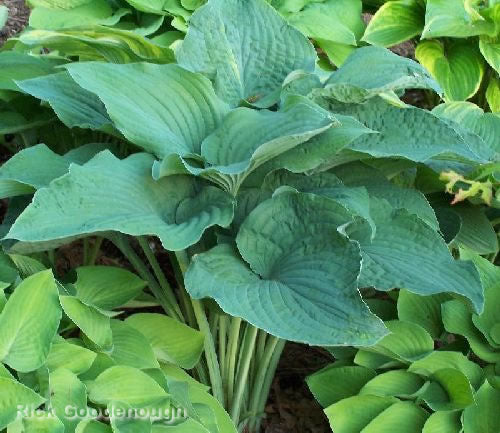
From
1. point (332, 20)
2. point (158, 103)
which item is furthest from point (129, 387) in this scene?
point (332, 20)

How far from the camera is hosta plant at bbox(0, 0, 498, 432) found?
138 cm

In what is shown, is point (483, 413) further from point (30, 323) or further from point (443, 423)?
point (30, 323)

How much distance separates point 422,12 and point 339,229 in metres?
2.04

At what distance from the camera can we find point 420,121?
1.66 meters

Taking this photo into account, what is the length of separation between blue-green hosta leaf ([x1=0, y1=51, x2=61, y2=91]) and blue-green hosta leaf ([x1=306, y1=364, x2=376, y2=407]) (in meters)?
1.11

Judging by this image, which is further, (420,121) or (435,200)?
(435,200)

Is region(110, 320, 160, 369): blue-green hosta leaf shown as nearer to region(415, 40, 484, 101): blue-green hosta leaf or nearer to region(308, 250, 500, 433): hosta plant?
region(308, 250, 500, 433): hosta plant

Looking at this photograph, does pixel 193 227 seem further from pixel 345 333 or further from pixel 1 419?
pixel 1 419

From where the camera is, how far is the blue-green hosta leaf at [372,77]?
1.62 metres

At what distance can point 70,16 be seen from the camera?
9.27 feet

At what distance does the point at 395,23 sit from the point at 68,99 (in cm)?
177

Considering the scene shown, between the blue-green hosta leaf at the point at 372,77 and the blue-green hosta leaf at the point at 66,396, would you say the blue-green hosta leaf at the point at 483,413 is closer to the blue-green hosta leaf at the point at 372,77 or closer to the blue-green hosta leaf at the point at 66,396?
the blue-green hosta leaf at the point at 372,77

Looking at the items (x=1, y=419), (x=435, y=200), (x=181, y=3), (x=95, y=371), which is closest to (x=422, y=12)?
(x=181, y=3)

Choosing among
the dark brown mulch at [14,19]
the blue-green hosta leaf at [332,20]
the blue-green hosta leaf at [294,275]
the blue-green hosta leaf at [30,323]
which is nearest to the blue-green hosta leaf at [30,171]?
the blue-green hosta leaf at [30,323]
